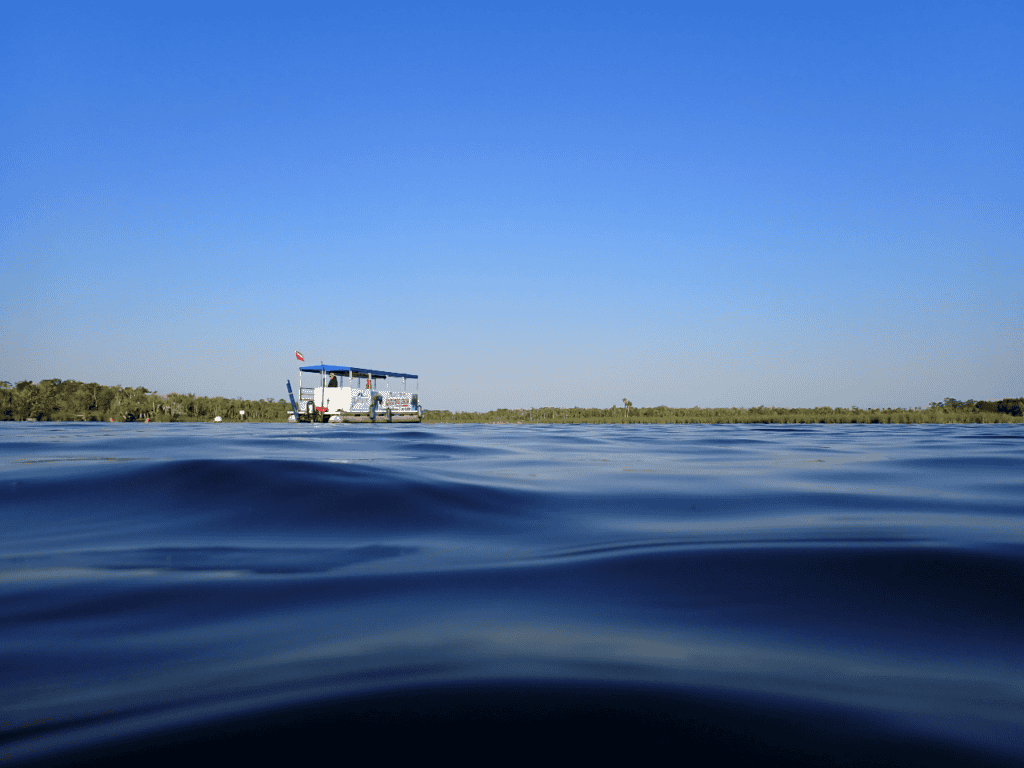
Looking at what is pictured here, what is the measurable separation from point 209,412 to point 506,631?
4326 centimetres

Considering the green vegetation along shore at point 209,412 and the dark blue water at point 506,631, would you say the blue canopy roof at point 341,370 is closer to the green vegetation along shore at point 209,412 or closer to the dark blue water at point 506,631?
the green vegetation along shore at point 209,412

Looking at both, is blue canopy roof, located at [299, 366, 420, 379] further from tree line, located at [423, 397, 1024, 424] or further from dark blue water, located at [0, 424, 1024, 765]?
dark blue water, located at [0, 424, 1024, 765]

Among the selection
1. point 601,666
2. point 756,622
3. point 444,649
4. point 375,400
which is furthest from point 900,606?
point 375,400

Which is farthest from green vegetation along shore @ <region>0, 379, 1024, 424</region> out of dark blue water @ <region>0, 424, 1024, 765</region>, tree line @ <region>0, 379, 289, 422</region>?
dark blue water @ <region>0, 424, 1024, 765</region>

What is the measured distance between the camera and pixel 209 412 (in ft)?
132

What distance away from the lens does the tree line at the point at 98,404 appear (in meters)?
32.1

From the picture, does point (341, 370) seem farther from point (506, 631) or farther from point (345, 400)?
point (506, 631)

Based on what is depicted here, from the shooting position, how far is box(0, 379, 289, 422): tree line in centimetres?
3206

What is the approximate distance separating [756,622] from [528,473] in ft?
15.7

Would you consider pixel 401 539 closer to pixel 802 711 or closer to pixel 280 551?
pixel 280 551

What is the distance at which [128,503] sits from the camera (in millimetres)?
4262

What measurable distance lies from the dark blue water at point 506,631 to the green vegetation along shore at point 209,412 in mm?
35930

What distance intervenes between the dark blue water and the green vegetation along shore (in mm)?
35930

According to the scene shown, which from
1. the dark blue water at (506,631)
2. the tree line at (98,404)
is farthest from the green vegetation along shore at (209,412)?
the dark blue water at (506,631)
